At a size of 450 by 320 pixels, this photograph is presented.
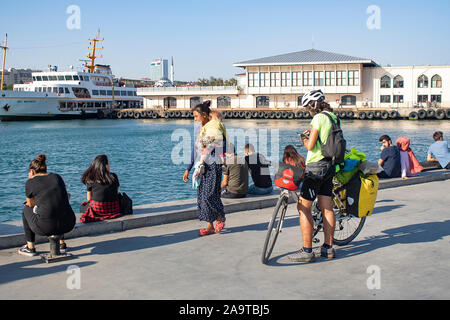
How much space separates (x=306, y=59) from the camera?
68375 mm

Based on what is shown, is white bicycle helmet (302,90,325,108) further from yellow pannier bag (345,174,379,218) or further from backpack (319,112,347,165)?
yellow pannier bag (345,174,379,218)

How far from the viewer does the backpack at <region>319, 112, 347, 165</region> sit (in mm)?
5156

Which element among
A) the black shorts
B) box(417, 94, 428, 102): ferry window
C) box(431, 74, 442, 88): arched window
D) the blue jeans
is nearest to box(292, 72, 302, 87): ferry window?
box(417, 94, 428, 102): ferry window

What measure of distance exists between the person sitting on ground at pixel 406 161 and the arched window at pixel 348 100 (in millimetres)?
58763

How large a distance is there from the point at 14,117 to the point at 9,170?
51.2 m

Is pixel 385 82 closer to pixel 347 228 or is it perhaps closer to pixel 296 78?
pixel 296 78

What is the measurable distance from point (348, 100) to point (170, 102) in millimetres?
28824

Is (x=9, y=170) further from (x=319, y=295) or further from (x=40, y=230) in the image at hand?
(x=319, y=295)

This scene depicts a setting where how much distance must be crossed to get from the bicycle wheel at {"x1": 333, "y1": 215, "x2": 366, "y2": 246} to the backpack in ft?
3.58

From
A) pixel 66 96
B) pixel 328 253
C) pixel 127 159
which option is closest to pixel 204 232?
pixel 328 253

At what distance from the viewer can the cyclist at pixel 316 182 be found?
17.0 ft

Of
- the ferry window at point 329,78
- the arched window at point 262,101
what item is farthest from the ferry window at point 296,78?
the arched window at point 262,101

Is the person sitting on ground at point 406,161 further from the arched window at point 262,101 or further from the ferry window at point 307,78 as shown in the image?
the arched window at point 262,101
